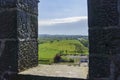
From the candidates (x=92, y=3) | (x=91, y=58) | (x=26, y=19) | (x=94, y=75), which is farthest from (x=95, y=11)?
(x=26, y=19)

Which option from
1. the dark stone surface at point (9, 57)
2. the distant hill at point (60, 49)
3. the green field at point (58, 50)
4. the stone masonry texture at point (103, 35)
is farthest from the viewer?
the distant hill at point (60, 49)

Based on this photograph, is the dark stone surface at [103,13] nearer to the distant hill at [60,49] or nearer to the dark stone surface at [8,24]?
the dark stone surface at [8,24]

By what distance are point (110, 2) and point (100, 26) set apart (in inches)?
13.9

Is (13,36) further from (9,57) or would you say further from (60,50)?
A: (60,50)

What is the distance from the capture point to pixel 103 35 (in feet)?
11.3

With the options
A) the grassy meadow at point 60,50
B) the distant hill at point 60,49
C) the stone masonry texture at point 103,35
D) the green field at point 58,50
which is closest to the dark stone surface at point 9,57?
the stone masonry texture at point 103,35

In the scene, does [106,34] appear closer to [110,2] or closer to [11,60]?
[110,2]

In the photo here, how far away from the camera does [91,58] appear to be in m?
3.48

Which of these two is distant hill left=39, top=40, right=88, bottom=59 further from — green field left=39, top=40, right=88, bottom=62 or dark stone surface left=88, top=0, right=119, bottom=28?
dark stone surface left=88, top=0, right=119, bottom=28

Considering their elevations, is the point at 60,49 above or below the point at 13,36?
below

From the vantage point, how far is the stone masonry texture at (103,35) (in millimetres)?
3388

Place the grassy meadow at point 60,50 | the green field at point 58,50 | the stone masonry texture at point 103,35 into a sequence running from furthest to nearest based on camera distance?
A: the green field at point 58,50 → the grassy meadow at point 60,50 → the stone masonry texture at point 103,35

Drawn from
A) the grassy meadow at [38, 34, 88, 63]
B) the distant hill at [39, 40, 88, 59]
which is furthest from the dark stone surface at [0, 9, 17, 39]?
the distant hill at [39, 40, 88, 59]

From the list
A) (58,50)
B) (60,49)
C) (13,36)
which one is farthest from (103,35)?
(60,49)
